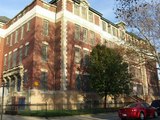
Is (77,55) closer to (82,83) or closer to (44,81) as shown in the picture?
(82,83)

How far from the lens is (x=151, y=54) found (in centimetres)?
2856

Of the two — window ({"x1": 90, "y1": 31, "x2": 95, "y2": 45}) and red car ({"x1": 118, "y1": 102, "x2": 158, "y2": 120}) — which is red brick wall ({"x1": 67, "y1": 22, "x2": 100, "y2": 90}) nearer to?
window ({"x1": 90, "y1": 31, "x2": 95, "y2": 45})

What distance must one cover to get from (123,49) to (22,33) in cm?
1592

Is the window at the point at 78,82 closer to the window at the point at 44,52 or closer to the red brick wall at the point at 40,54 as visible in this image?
the red brick wall at the point at 40,54

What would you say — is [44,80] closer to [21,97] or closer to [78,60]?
[21,97]

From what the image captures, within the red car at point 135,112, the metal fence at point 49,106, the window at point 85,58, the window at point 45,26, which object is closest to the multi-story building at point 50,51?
the window at point 45,26

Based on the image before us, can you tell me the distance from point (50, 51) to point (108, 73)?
873 cm

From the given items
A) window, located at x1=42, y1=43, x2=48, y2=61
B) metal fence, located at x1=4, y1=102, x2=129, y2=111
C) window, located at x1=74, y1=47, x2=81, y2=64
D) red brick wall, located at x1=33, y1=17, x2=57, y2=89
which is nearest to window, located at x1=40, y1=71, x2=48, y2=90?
red brick wall, located at x1=33, y1=17, x2=57, y2=89

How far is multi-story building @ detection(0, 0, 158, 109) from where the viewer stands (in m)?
33.3

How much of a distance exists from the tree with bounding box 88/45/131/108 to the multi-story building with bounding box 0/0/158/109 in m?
2.42

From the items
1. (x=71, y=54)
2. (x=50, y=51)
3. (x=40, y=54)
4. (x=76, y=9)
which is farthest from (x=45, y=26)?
(x=76, y=9)

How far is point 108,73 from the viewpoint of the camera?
3438 cm

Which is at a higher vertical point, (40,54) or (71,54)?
(71,54)

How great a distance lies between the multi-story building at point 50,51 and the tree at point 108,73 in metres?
2.42
